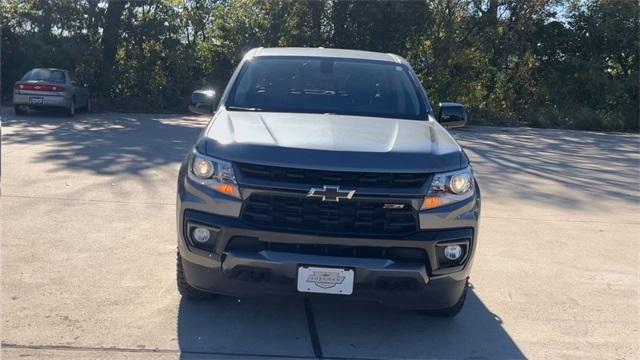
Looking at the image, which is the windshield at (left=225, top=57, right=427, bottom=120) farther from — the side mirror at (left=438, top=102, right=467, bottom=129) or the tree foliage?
the tree foliage

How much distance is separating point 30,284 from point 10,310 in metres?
0.53

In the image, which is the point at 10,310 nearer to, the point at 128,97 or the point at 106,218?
the point at 106,218

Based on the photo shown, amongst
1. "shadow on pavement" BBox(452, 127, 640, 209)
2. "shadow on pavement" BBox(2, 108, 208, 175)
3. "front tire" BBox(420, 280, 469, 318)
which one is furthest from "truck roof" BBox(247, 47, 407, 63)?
"shadow on pavement" BBox(2, 108, 208, 175)

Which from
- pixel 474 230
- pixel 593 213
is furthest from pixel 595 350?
pixel 593 213

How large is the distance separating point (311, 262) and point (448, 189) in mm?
972

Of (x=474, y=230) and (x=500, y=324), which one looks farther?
(x=500, y=324)

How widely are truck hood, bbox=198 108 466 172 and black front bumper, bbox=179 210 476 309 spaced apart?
0.41m

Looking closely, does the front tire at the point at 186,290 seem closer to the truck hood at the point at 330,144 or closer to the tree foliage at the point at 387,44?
the truck hood at the point at 330,144

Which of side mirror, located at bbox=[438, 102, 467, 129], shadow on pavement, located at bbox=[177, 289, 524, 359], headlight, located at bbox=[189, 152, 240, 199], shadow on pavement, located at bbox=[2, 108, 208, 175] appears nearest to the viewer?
headlight, located at bbox=[189, 152, 240, 199]

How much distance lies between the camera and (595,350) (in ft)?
15.1

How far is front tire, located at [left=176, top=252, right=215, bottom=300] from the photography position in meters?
4.77

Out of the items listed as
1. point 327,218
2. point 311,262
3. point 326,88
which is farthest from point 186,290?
point 326,88

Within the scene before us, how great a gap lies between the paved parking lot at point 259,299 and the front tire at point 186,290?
0.07 metres

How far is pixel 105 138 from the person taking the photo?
14.7 metres
